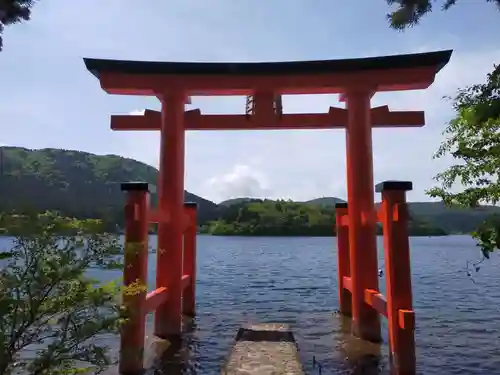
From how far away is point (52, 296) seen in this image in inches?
120

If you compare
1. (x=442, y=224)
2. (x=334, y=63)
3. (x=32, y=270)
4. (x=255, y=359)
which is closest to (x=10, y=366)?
(x=32, y=270)

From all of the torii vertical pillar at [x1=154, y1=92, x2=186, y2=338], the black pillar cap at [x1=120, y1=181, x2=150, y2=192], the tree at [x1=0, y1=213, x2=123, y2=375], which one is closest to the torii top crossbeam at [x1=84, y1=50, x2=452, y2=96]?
the torii vertical pillar at [x1=154, y1=92, x2=186, y2=338]

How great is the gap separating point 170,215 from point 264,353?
2.91 meters

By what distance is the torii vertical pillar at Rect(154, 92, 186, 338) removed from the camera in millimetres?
7812

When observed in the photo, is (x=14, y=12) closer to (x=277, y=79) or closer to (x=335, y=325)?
(x=277, y=79)

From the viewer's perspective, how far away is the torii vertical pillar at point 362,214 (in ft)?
25.3

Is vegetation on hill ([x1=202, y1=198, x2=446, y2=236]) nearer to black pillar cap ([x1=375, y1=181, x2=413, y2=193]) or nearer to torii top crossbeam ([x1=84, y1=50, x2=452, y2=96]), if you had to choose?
torii top crossbeam ([x1=84, y1=50, x2=452, y2=96])

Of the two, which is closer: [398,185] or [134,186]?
[398,185]

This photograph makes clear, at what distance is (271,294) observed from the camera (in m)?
16.8

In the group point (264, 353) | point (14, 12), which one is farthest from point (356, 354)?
point (14, 12)

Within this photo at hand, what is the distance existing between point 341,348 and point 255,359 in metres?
2.29

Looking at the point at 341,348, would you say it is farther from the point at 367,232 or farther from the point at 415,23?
the point at 415,23

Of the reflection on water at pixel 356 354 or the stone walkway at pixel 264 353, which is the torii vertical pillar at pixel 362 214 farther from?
the stone walkway at pixel 264 353

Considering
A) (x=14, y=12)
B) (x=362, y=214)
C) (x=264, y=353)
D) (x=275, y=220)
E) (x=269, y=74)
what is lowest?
(x=264, y=353)
